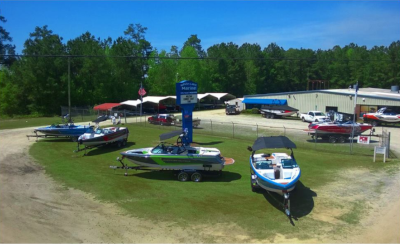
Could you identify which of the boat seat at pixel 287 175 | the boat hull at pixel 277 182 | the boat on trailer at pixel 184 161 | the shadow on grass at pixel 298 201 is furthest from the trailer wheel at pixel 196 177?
the boat seat at pixel 287 175

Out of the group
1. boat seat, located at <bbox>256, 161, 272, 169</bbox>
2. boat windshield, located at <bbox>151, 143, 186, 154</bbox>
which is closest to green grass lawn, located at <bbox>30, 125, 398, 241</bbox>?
boat seat, located at <bbox>256, 161, 272, 169</bbox>

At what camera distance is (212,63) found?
3408 inches

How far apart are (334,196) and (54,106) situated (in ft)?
177

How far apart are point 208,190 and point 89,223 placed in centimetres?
566

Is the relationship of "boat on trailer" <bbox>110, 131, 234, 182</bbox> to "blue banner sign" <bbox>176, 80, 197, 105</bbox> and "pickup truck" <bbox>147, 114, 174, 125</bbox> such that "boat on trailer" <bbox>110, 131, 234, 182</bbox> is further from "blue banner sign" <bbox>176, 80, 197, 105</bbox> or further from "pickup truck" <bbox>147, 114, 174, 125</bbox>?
"pickup truck" <bbox>147, 114, 174, 125</bbox>

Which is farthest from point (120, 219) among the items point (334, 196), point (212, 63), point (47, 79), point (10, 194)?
point (212, 63)

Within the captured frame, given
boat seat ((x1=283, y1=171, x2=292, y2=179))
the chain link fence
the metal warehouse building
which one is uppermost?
the metal warehouse building

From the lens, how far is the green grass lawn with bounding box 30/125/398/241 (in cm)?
1185

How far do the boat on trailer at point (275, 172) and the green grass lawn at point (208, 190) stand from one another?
2.36 ft

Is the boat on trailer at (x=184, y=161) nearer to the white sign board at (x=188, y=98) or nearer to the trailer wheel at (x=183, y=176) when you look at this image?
the trailer wheel at (x=183, y=176)

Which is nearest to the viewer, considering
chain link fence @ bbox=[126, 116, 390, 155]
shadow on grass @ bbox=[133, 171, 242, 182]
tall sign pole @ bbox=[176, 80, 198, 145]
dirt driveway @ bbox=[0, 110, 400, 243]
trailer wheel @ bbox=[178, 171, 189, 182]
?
dirt driveway @ bbox=[0, 110, 400, 243]

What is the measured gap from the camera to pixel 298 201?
1380 cm

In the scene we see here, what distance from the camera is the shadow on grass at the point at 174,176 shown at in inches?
679

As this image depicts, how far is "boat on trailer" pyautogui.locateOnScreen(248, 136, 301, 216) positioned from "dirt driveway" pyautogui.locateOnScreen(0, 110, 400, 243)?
2.42 metres
